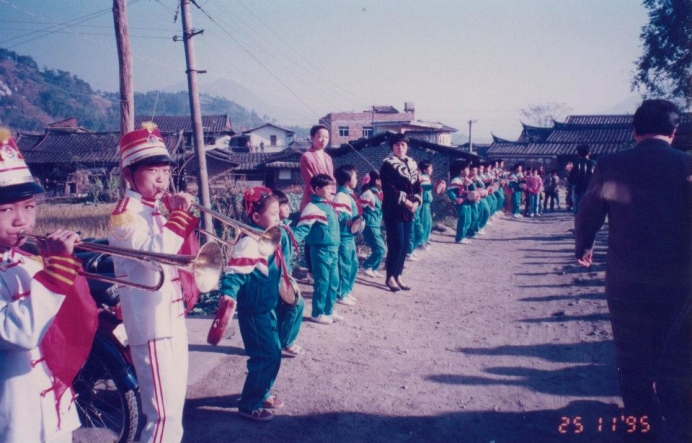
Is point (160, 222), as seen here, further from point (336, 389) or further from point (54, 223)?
point (54, 223)

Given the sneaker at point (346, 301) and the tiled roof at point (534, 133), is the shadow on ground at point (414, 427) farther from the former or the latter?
the tiled roof at point (534, 133)

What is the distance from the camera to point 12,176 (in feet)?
5.92

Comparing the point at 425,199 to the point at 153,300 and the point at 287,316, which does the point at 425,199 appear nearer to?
the point at 287,316

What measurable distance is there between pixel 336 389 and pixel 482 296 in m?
3.58

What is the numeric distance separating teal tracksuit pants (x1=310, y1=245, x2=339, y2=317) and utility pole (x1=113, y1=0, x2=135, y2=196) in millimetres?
4786

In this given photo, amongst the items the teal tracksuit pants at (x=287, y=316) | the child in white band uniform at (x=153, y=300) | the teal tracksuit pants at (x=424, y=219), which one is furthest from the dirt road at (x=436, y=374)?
the teal tracksuit pants at (x=424, y=219)

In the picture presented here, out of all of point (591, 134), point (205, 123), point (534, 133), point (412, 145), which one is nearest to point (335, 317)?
point (412, 145)

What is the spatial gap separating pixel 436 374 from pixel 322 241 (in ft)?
5.51

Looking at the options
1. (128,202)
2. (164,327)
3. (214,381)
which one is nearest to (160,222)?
(128,202)

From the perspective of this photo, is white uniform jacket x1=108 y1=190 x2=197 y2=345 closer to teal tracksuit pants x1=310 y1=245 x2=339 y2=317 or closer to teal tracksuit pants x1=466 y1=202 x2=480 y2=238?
teal tracksuit pants x1=310 y1=245 x2=339 y2=317

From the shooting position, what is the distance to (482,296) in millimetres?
6840

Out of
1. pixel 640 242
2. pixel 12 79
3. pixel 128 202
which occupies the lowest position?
pixel 640 242

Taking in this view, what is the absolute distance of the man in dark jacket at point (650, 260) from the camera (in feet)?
8.75

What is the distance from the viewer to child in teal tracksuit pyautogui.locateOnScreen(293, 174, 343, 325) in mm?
4984
